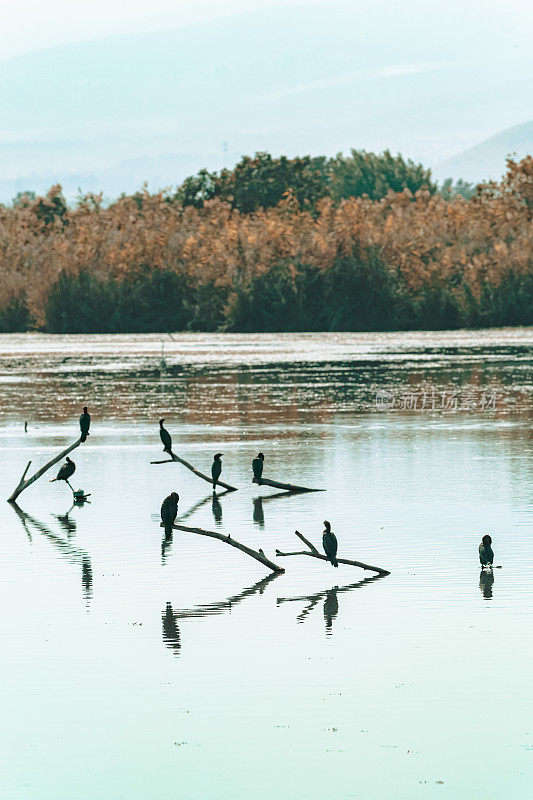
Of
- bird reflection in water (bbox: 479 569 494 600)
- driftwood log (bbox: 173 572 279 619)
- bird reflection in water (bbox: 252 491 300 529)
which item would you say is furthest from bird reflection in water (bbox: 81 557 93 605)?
bird reflection in water (bbox: 479 569 494 600)

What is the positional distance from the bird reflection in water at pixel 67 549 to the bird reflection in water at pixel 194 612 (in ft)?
3.41

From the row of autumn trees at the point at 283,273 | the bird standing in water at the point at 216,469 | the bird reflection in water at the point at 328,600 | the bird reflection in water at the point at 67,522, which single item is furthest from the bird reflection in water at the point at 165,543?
the row of autumn trees at the point at 283,273

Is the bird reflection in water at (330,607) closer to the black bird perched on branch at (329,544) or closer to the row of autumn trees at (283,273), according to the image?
the black bird perched on branch at (329,544)

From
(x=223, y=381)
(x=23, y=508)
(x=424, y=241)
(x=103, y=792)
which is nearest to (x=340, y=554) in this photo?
(x=23, y=508)

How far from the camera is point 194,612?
46.5 feet

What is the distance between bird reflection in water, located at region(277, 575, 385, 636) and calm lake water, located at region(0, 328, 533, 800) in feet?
0.09

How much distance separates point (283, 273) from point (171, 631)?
225 ft

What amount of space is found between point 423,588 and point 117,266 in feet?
234

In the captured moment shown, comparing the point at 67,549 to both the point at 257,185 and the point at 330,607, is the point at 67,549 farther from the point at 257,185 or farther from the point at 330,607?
the point at 257,185

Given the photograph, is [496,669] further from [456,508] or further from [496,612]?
[456,508]

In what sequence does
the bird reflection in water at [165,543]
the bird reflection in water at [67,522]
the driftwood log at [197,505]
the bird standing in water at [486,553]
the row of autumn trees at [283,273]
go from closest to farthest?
Answer: 1. the bird standing in water at [486,553]
2. the bird reflection in water at [165,543]
3. the bird reflection in water at [67,522]
4. the driftwood log at [197,505]
5. the row of autumn trees at [283,273]

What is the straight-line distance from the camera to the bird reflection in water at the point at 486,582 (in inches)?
579

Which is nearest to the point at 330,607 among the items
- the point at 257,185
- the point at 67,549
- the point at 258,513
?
the point at 67,549

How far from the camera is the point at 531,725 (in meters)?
10.7
